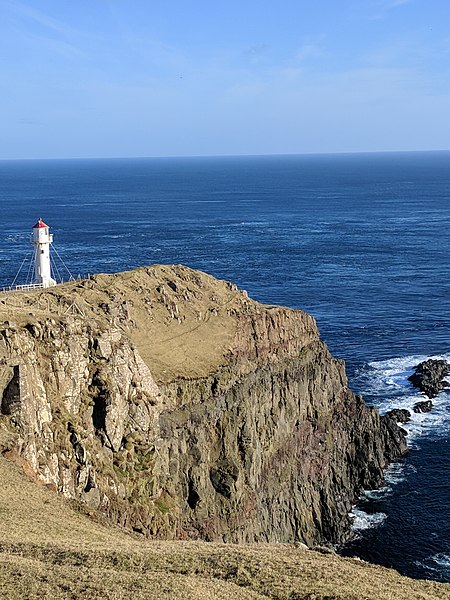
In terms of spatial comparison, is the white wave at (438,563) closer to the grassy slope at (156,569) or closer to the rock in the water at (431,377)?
the grassy slope at (156,569)

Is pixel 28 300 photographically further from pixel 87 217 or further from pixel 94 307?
pixel 87 217

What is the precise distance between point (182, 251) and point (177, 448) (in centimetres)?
9554

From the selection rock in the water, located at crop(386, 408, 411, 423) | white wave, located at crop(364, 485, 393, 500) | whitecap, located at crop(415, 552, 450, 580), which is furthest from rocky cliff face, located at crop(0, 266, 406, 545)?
whitecap, located at crop(415, 552, 450, 580)

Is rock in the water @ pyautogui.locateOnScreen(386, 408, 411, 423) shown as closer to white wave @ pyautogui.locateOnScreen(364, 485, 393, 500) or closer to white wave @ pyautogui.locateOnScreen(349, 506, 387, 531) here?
white wave @ pyautogui.locateOnScreen(364, 485, 393, 500)

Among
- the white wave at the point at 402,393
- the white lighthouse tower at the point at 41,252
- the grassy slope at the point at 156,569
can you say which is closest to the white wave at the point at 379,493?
the white wave at the point at 402,393

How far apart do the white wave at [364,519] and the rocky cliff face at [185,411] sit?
0.93 metres

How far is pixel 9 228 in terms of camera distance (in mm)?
171625

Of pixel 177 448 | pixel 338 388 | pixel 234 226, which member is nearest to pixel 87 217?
pixel 234 226

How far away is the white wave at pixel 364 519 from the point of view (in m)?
59.4

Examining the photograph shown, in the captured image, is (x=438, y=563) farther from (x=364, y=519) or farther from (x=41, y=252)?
(x=41, y=252)

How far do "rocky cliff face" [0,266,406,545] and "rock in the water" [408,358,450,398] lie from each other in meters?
13.5

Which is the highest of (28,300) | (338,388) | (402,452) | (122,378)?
(28,300)

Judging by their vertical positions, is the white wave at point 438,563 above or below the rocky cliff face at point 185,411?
below

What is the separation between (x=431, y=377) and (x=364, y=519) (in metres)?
28.2
